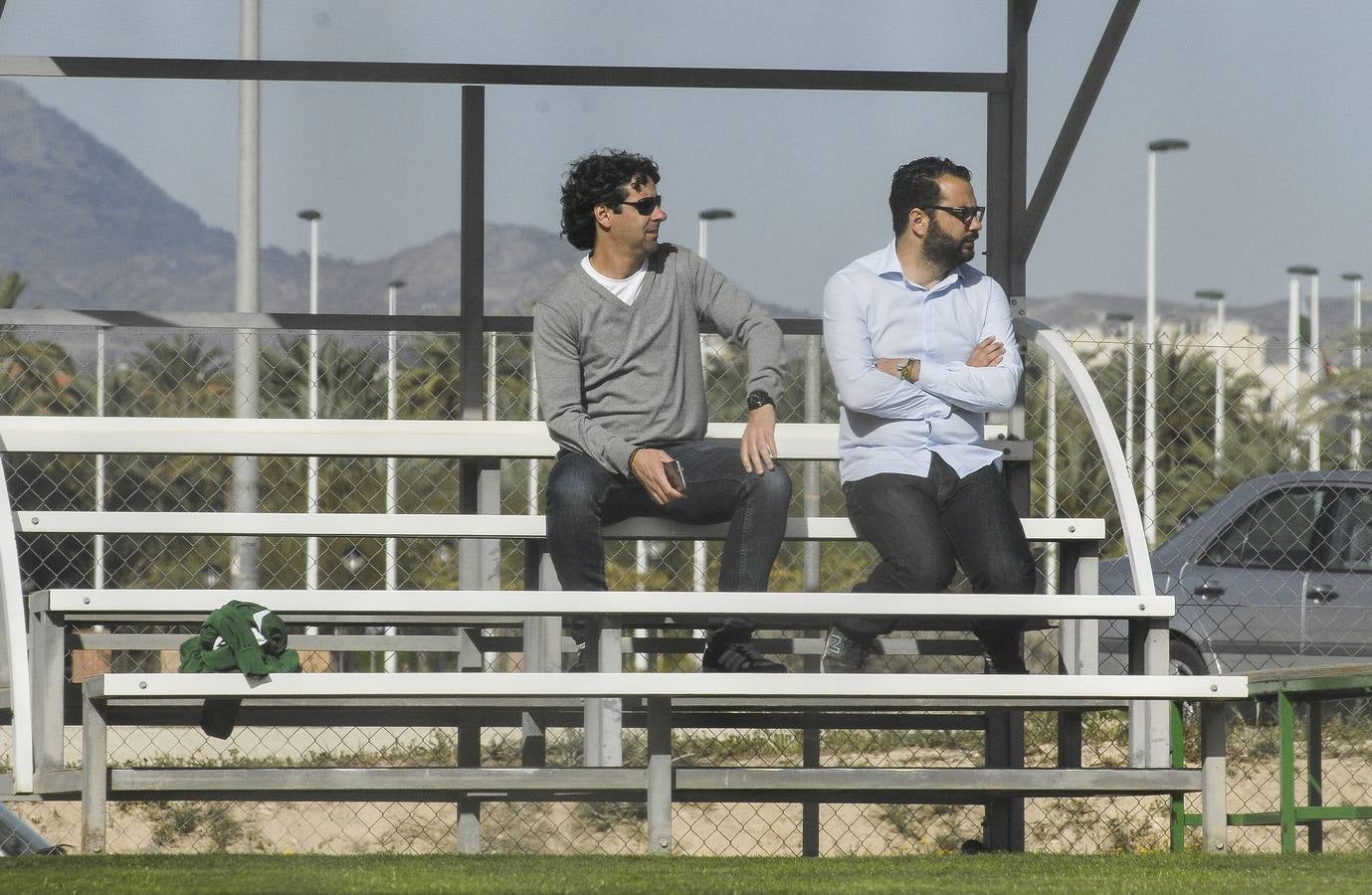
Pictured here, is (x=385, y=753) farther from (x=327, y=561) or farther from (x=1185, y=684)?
(x=327, y=561)

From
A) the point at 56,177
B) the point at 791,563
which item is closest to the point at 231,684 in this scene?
the point at 791,563

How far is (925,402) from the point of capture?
4.69 m

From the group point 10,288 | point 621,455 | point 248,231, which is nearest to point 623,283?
point 621,455

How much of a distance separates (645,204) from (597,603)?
47.2 inches

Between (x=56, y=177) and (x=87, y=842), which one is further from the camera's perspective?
(x=56, y=177)

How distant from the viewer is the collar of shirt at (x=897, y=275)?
4867 millimetres

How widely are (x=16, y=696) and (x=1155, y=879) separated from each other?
261 centimetres

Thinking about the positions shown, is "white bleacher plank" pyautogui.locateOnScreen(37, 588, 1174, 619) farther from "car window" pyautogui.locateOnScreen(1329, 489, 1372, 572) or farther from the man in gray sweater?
"car window" pyautogui.locateOnScreen(1329, 489, 1372, 572)

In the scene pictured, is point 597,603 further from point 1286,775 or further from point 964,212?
point 1286,775

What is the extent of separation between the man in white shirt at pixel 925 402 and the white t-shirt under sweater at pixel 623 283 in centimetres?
52

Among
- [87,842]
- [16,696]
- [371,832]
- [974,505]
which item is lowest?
[371,832]

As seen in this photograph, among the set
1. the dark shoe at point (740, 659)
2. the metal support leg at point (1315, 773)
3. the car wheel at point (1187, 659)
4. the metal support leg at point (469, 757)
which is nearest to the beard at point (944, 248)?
the dark shoe at point (740, 659)

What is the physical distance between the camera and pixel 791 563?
9.80 m

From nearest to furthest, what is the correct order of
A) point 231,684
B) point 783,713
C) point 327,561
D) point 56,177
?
1. point 231,684
2. point 783,713
3. point 327,561
4. point 56,177
